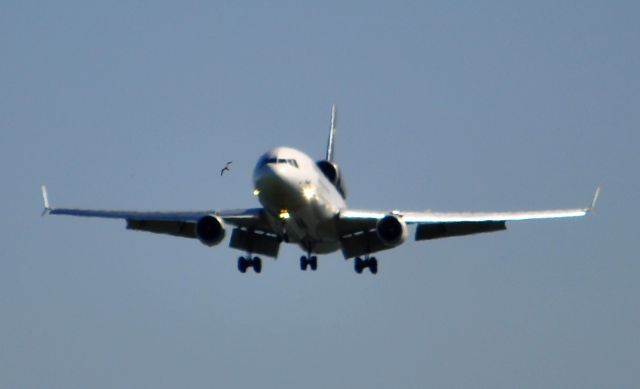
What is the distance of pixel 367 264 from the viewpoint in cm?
7156

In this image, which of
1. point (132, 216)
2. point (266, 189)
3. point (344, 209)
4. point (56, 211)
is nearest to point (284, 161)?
point (266, 189)

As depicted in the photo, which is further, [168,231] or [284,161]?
[168,231]

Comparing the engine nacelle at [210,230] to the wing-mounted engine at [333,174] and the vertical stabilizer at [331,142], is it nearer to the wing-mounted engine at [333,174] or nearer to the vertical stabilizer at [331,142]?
the wing-mounted engine at [333,174]

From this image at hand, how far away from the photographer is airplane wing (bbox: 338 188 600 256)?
6800cm

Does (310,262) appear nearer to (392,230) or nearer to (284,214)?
(392,230)

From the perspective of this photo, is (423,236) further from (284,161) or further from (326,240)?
(284,161)

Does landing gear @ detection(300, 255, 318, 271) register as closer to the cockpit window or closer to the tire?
the tire

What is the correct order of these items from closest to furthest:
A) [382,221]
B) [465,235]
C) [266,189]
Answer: [266,189] → [382,221] → [465,235]

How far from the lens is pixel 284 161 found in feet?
210

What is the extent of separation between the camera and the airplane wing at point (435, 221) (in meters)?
68.0

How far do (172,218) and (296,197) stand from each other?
8.37m

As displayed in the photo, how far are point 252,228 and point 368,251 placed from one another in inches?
210

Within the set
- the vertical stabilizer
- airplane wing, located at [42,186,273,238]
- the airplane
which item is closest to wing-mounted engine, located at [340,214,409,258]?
the airplane

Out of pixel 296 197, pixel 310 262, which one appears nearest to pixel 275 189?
pixel 296 197
